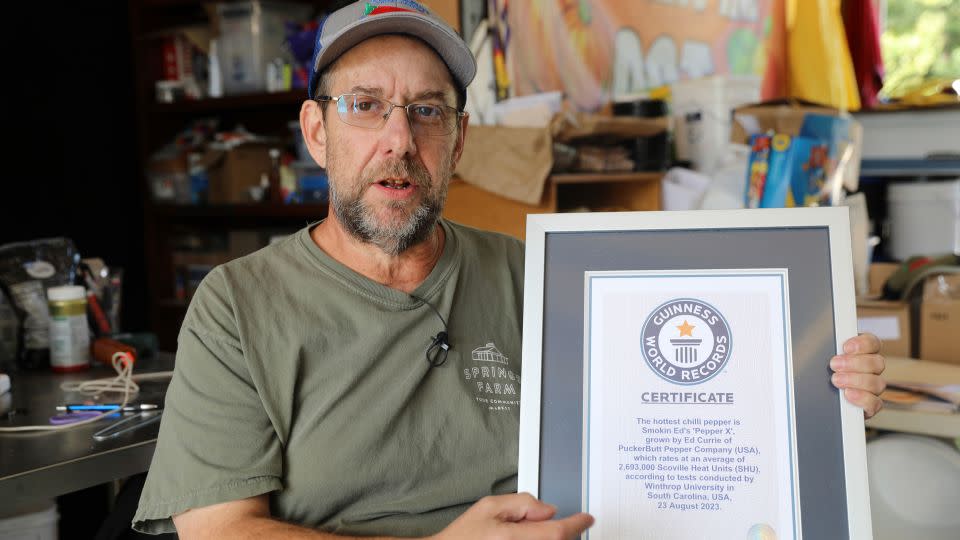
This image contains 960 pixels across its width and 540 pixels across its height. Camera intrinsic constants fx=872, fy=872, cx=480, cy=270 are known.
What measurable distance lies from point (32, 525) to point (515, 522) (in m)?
1.10

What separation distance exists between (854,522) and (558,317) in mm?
429

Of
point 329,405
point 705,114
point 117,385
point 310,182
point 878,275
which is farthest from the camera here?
point 310,182

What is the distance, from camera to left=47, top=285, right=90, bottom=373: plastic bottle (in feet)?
6.99

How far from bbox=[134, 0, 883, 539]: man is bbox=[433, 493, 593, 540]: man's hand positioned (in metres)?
0.17

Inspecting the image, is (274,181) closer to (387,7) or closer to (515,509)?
(387,7)

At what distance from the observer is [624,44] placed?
3824 mm

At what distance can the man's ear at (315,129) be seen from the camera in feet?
4.82

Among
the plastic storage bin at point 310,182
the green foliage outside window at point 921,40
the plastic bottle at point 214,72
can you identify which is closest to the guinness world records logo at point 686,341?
the plastic storage bin at point 310,182

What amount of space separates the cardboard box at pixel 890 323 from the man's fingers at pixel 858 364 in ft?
5.54

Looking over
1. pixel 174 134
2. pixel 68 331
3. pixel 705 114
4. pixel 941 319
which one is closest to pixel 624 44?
pixel 705 114

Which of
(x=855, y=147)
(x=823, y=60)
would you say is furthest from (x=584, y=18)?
(x=823, y=60)

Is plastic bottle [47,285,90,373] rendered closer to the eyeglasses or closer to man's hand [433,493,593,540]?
the eyeglasses

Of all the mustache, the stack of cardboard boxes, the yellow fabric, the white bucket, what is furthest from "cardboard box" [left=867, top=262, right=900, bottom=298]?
the white bucket

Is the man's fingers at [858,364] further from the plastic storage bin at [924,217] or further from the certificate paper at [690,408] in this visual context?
the plastic storage bin at [924,217]
